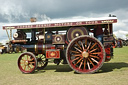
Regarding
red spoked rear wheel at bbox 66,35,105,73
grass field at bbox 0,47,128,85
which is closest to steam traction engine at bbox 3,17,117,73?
red spoked rear wheel at bbox 66,35,105,73

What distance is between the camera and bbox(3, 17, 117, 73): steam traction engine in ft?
20.8

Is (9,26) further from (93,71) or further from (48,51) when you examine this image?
(93,71)

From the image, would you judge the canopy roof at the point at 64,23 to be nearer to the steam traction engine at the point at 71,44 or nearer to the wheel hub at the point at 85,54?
the steam traction engine at the point at 71,44

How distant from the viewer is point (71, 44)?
6406 millimetres

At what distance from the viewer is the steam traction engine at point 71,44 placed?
6340 millimetres

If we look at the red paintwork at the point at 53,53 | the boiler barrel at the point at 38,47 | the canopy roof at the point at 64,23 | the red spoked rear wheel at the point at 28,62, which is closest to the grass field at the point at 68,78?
the red spoked rear wheel at the point at 28,62

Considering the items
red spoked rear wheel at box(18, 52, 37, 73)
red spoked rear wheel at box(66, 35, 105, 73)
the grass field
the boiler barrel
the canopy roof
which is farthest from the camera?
the boiler barrel

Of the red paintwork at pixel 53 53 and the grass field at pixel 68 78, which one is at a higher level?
the red paintwork at pixel 53 53

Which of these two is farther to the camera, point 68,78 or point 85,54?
point 85,54

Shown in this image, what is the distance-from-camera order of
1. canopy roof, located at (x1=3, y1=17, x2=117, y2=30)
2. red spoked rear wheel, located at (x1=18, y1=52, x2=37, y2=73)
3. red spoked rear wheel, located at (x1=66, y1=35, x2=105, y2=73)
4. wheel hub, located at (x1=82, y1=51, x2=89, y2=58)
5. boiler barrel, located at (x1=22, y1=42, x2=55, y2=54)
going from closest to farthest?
1. red spoked rear wheel, located at (x1=66, y1=35, x2=105, y2=73)
2. wheel hub, located at (x1=82, y1=51, x2=89, y2=58)
3. canopy roof, located at (x1=3, y1=17, x2=117, y2=30)
4. red spoked rear wheel, located at (x1=18, y1=52, x2=37, y2=73)
5. boiler barrel, located at (x1=22, y1=42, x2=55, y2=54)

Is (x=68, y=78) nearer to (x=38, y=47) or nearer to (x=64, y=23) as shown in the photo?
(x=64, y=23)

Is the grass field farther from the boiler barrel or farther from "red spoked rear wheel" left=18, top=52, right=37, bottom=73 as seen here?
the boiler barrel

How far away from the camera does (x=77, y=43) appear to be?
6504 millimetres

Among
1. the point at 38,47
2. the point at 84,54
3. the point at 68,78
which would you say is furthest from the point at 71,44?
the point at 38,47
